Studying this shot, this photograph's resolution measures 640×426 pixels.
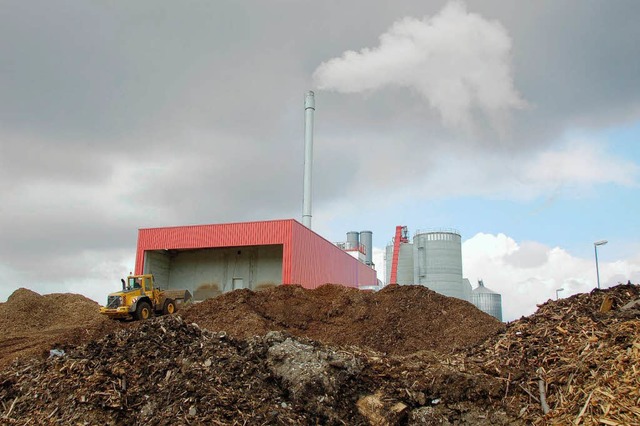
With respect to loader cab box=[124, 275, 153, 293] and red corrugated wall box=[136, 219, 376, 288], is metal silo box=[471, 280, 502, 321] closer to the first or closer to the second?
red corrugated wall box=[136, 219, 376, 288]

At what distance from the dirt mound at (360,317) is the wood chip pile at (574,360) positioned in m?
5.82

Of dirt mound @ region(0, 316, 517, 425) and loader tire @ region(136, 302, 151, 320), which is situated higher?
loader tire @ region(136, 302, 151, 320)

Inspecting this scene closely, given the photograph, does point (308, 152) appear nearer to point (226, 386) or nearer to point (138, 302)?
point (138, 302)

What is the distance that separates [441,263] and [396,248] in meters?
6.49

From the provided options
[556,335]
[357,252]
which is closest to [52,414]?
[556,335]

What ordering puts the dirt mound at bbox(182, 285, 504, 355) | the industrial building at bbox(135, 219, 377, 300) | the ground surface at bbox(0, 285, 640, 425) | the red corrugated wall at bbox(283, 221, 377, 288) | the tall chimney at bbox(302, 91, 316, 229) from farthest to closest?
the tall chimney at bbox(302, 91, 316, 229) < the industrial building at bbox(135, 219, 377, 300) < the red corrugated wall at bbox(283, 221, 377, 288) < the dirt mound at bbox(182, 285, 504, 355) < the ground surface at bbox(0, 285, 640, 425)

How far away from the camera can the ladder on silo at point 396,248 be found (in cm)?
4177

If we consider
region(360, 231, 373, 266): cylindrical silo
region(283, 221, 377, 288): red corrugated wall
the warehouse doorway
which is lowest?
the warehouse doorway

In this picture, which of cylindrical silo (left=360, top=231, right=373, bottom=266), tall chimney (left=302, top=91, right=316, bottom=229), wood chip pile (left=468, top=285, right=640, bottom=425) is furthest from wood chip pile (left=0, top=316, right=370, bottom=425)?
cylindrical silo (left=360, top=231, right=373, bottom=266)

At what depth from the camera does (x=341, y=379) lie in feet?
25.8

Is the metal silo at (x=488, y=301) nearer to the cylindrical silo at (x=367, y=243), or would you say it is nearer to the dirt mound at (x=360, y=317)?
the cylindrical silo at (x=367, y=243)

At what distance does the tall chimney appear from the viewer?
3597 centimetres

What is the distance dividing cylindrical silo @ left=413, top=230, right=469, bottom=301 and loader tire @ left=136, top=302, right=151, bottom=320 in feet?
68.6

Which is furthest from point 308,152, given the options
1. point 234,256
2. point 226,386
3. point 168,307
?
point 226,386
